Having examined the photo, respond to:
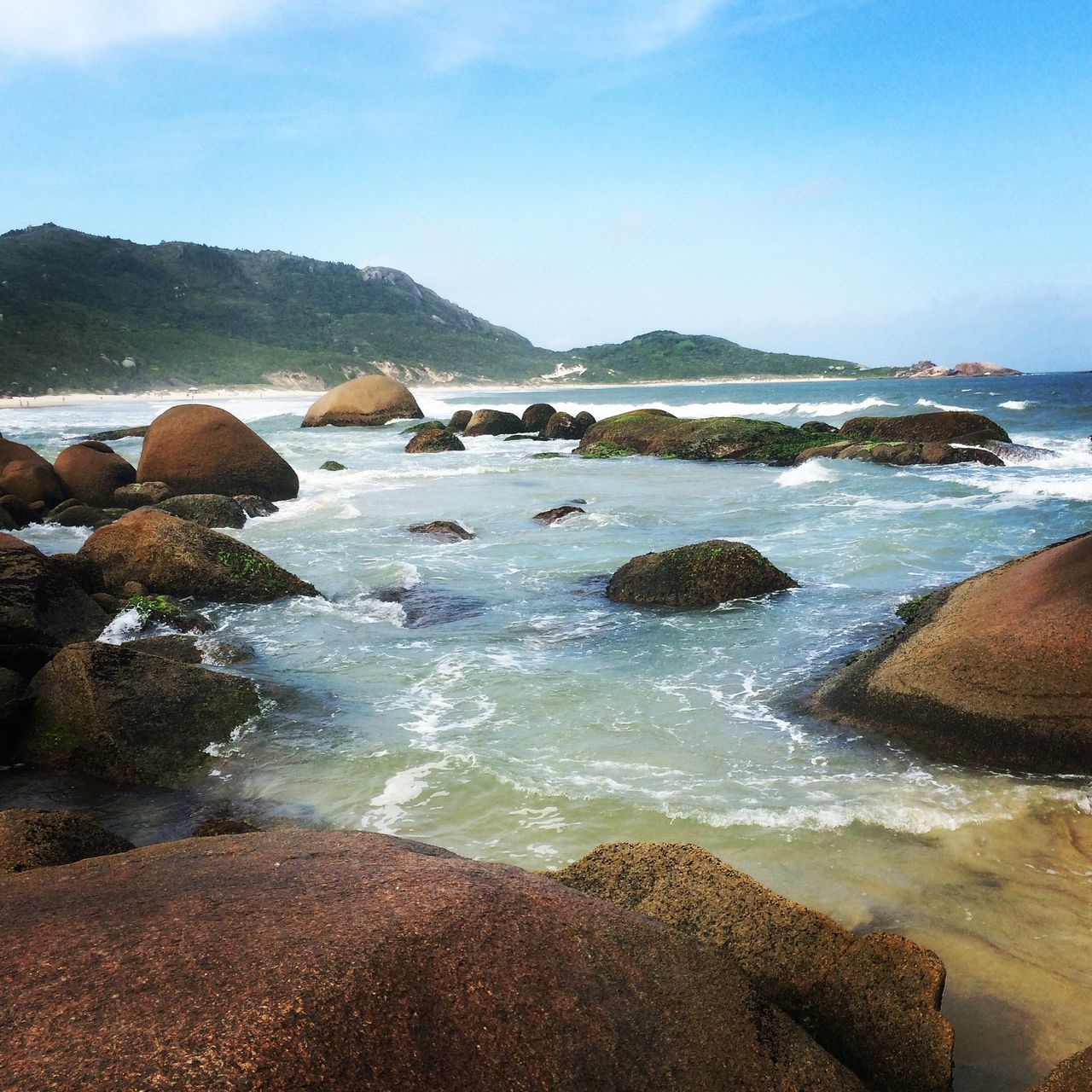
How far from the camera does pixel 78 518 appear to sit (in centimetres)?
1479

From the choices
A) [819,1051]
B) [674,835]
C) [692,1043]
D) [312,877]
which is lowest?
[674,835]

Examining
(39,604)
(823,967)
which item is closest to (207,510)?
(39,604)

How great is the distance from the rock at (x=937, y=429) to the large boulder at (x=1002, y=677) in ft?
64.7

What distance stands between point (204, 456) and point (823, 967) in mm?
15762

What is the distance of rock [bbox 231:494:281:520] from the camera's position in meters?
15.7

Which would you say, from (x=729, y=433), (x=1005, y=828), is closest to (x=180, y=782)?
(x=1005, y=828)

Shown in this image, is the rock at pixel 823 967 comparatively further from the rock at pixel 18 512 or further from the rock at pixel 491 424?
the rock at pixel 491 424

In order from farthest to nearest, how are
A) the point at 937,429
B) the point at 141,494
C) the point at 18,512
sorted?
the point at 937,429
the point at 141,494
the point at 18,512

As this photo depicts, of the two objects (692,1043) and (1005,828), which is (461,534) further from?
(692,1043)

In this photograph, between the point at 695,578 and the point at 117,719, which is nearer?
the point at 117,719

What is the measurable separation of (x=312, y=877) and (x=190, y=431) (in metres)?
15.6

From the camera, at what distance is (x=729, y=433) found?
26203 millimetres

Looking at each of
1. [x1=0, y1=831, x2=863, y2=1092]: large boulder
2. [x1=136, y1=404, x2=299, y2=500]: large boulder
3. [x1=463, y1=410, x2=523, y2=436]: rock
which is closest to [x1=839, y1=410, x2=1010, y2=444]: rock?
[x1=463, y1=410, x2=523, y2=436]: rock

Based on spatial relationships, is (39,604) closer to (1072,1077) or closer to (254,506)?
(1072,1077)
